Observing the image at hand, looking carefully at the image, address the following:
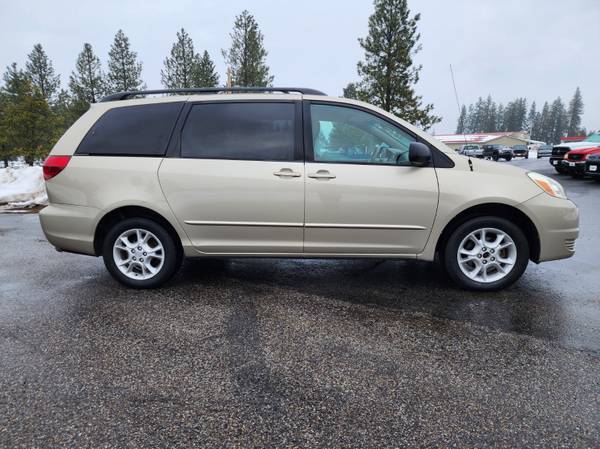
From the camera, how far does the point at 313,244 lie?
3.70 metres

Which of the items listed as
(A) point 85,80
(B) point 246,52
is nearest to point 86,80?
(A) point 85,80

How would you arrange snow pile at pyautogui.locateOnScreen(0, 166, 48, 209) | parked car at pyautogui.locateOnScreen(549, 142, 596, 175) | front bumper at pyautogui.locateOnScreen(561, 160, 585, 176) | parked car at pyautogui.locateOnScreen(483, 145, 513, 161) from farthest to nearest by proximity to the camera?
parked car at pyautogui.locateOnScreen(483, 145, 513, 161) < parked car at pyautogui.locateOnScreen(549, 142, 596, 175) < front bumper at pyautogui.locateOnScreen(561, 160, 585, 176) < snow pile at pyautogui.locateOnScreen(0, 166, 48, 209)

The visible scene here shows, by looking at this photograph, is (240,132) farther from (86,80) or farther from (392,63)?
(86,80)

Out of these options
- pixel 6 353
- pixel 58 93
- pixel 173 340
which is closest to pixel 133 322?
pixel 173 340

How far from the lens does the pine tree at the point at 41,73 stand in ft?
138

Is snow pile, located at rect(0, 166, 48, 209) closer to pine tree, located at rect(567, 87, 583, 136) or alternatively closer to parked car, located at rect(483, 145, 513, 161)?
parked car, located at rect(483, 145, 513, 161)

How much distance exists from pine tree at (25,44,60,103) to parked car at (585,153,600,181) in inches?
1847

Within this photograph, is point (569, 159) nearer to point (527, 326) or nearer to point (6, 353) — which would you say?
point (527, 326)

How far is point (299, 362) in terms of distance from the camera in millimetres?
2508

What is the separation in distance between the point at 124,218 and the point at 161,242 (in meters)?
0.45

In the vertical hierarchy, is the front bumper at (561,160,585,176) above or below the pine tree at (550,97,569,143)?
below

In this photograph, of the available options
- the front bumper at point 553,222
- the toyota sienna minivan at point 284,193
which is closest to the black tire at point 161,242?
the toyota sienna minivan at point 284,193

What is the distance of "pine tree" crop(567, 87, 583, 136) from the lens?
4542 inches

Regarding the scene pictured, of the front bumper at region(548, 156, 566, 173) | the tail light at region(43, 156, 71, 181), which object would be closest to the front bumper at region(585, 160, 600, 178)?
the front bumper at region(548, 156, 566, 173)
